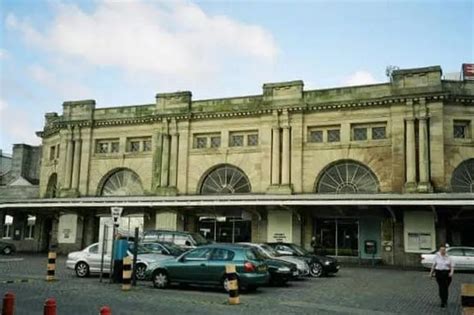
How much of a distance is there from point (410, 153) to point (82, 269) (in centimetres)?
2079

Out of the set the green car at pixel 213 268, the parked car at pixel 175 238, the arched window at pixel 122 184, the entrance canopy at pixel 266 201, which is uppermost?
the arched window at pixel 122 184

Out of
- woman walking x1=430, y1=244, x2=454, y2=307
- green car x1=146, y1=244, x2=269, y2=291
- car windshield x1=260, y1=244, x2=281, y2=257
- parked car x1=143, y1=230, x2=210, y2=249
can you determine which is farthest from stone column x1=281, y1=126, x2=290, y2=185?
woman walking x1=430, y1=244, x2=454, y2=307

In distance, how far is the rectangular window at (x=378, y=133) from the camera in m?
33.9

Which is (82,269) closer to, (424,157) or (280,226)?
(280,226)

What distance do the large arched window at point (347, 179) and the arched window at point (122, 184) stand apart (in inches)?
548

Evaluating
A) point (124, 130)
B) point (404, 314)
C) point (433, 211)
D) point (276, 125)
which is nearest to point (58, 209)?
point (124, 130)

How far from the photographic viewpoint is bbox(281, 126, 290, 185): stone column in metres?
35.1

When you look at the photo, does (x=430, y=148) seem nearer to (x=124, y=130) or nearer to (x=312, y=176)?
(x=312, y=176)

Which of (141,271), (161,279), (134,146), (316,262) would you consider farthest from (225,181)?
(161,279)

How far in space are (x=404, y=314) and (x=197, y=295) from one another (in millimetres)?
5851

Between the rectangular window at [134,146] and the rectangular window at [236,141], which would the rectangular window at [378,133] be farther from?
the rectangular window at [134,146]

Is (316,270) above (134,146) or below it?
below

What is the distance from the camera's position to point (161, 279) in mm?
17297

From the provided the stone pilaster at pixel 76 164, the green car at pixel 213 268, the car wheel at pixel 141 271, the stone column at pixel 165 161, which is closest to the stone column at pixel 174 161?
the stone column at pixel 165 161
